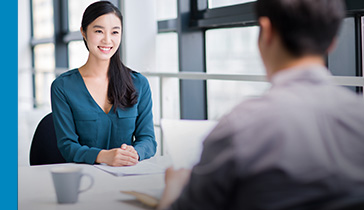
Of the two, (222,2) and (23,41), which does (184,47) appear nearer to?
(222,2)

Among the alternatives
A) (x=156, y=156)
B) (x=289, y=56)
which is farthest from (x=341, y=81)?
(x=289, y=56)

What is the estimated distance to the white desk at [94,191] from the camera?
0.58 m

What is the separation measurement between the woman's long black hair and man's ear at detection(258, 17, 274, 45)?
0.47m

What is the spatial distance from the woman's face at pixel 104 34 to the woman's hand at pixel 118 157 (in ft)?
0.61

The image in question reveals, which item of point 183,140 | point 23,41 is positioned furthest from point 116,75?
point 23,41

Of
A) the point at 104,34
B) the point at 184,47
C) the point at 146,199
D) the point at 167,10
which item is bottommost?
the point at 146,199

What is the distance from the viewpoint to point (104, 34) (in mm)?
833

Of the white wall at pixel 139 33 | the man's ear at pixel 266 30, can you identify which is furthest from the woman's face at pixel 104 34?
the man's ear at pixel 266 30

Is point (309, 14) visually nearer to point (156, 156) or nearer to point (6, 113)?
point (6, 113)

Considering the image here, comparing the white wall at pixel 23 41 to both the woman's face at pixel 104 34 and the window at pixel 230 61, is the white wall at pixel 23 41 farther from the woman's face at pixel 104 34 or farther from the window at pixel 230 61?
the window at pixel 230 61

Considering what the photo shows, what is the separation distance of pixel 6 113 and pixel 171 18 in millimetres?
1294

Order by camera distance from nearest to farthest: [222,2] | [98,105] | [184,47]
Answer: [98,105], [222,2], [184,47]

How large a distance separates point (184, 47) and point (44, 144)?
1016 millimetres

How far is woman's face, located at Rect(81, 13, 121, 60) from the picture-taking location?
0.83 metres
